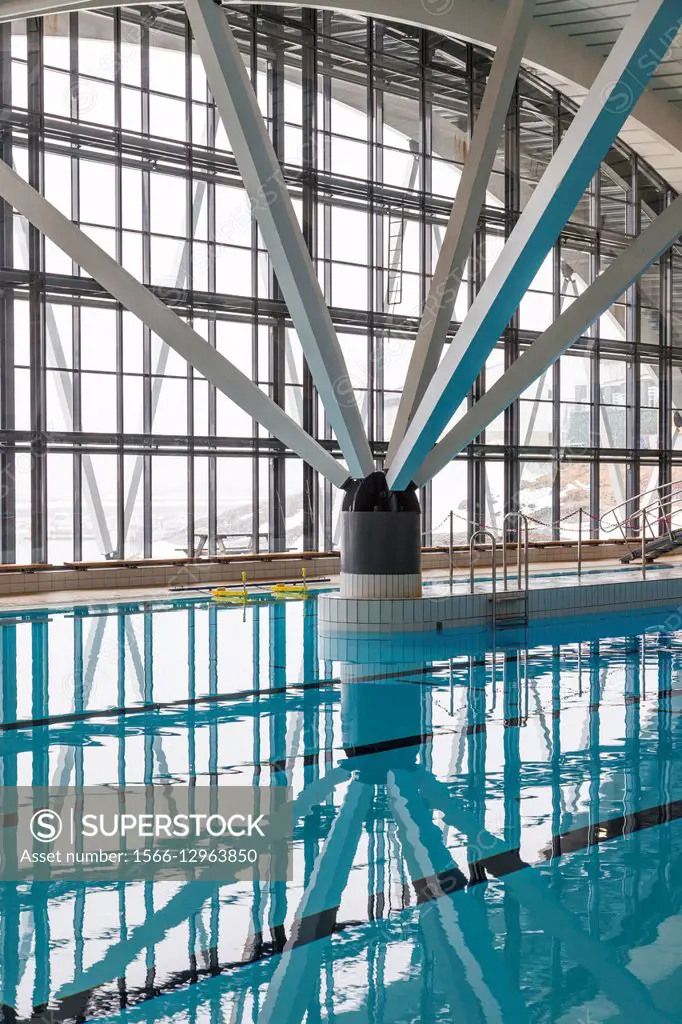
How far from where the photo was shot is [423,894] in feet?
15.1

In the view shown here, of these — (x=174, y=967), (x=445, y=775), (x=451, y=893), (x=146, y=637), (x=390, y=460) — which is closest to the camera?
(x=174, y=967)

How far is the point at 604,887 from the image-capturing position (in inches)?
185

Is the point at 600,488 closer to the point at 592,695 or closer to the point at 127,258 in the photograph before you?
the point at 127,258

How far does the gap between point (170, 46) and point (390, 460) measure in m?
11.4

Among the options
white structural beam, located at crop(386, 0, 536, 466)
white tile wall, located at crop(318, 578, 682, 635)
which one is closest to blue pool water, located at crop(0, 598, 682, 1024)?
white tile wall, located at crop(318, 578, 682, 635)

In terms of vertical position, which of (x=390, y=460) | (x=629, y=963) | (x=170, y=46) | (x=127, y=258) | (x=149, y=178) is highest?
(x=170, y=46)

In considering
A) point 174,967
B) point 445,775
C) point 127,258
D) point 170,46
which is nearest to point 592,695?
point 445,775

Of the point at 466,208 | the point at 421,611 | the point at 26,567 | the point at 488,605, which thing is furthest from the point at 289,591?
the point at 466,208

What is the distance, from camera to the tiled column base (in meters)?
14.0

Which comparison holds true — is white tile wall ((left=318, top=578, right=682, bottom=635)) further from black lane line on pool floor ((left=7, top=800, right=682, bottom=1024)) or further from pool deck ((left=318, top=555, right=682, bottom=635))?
black lane line on pool floor ((left=7, top=800, right=682, bottom=1024))

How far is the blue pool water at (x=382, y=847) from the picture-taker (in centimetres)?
370

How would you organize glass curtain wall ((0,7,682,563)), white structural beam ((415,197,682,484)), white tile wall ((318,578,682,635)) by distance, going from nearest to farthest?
white tile wall ((318,578,682,635)) < white structural beam ((415,197,682,484)) < glass curtain wall ((0,7,682,563))

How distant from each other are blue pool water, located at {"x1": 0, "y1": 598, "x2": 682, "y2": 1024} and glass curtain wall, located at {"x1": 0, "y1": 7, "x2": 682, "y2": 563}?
9.93 m

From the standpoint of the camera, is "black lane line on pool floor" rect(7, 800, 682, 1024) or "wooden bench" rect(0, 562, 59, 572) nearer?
"black lane line on pool floor" rect(7, 800, 682, 1024)
